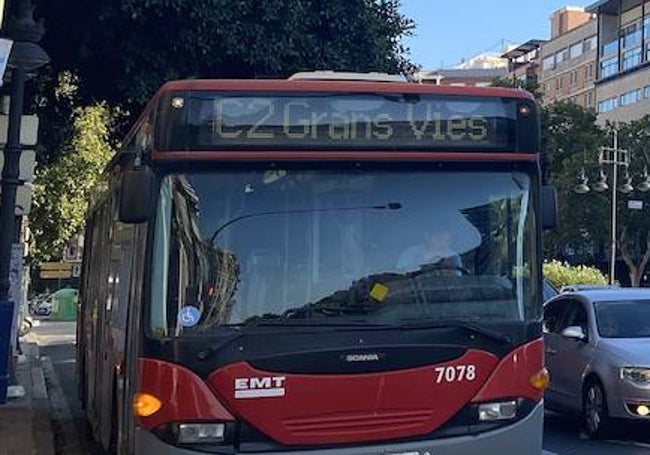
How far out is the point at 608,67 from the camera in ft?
321

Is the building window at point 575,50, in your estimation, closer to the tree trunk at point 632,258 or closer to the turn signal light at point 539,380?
the tree trunk at point 632,258

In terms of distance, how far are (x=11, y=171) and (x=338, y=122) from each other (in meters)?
7.14

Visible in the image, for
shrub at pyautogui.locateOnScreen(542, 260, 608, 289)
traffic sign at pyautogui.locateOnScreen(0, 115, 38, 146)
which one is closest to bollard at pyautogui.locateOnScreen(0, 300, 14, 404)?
traffic sign at pyautogui.locateOnScreen(0, 115, 38, 146)

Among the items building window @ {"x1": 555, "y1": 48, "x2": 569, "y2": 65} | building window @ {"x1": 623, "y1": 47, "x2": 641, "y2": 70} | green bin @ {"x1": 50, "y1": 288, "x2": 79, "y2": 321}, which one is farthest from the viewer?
building window @ {"x1": 555, "y1": 48, "x2": 569, "y2": 65}

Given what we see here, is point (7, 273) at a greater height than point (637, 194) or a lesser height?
lesser

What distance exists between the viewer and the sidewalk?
9867 millimetres

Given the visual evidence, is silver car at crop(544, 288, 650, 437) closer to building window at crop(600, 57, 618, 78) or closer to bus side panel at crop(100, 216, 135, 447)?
bus side panel at crop(100, 216, 135, 447)

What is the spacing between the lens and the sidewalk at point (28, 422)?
987 cm

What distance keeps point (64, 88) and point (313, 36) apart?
233 inches

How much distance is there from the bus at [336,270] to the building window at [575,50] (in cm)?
11210

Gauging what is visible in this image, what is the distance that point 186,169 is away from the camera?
19.9 ft

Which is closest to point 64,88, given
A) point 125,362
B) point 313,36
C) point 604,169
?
point 313,36

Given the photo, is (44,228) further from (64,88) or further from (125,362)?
(125,362)

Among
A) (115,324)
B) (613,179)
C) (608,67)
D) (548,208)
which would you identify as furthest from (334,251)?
(608,67)
